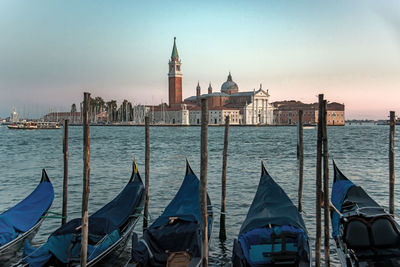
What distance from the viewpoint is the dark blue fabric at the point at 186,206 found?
4367 millimetres

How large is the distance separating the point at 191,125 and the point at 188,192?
65266 millimetres

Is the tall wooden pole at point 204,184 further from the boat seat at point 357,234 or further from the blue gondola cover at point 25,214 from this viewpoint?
the blue gondola cover at point 25,214

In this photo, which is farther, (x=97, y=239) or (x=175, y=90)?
(x=175, y=90)

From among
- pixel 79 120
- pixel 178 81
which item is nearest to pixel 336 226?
pixel 178 81

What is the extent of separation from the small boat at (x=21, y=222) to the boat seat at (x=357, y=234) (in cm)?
343

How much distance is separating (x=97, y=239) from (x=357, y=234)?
259cm

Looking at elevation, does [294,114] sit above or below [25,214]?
above

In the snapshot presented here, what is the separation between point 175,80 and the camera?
232 feet

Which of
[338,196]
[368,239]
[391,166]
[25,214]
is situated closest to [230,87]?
[391,166]

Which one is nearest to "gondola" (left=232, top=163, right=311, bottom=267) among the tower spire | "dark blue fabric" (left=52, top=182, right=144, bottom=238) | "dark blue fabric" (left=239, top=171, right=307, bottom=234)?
"dark blue fabric" (left=239, top=171, right=307, bottom=234)

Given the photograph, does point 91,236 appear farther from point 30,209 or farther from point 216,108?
point 216,108

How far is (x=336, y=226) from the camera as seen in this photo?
4520 millimetres

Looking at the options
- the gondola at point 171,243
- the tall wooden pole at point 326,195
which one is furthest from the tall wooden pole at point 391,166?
the gondola at point 171,243

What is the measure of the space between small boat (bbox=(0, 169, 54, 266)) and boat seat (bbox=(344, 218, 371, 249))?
11.2ft
